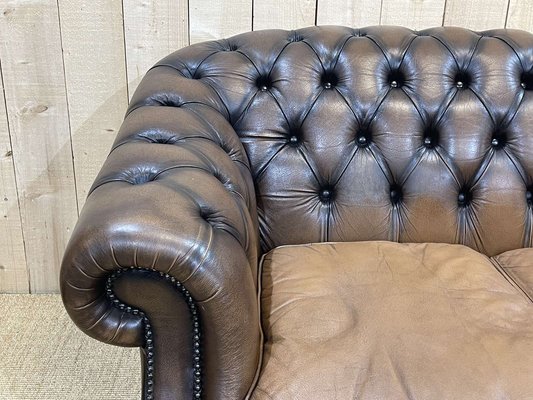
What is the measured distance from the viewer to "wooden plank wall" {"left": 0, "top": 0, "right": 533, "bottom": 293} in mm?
1517

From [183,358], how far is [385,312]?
0.37 m

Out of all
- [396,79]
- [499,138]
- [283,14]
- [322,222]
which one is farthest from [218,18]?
[499,138]

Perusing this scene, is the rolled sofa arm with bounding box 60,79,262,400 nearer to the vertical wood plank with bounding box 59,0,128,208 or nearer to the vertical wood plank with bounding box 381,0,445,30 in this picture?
the vertical wood plank with bounding box 59,0,128,208

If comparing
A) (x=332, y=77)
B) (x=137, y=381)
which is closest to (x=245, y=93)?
(x=332, y=77)

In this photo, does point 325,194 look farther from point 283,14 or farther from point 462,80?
point 283,14

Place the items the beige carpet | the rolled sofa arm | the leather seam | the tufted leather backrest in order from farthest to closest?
1. the beige carpet
2. the tufted leather backrest
3. the leather seam
4. the rolled sofa arm

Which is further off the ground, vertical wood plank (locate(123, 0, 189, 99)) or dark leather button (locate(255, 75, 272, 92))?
vertical wood plank (locate(123, 0, 189, 99))

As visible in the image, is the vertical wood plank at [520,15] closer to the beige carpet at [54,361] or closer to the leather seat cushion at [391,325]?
the leather seat cushion at [391,325]

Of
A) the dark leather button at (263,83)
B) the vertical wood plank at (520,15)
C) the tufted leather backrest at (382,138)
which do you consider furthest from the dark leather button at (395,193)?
the vertical wood plank at (520,15)

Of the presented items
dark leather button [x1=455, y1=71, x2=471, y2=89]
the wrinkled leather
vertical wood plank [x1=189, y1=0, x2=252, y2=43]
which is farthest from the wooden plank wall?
the wrinkled leather

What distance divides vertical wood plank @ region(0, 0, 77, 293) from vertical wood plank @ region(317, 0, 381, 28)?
28.3 inches

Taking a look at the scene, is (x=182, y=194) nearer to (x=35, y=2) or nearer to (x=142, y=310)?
(x=142, y=310)

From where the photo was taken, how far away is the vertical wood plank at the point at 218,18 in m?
1.51

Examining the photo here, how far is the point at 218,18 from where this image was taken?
5.00 ft
